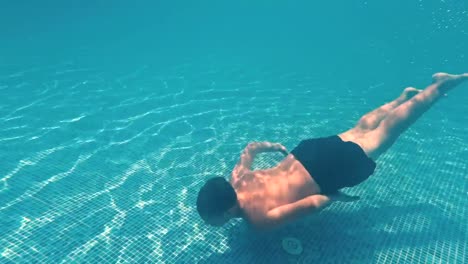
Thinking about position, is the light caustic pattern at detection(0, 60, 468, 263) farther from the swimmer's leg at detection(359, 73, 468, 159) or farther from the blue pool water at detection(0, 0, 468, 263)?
the swimmer's leg at detection(359, 73, 468, 159)

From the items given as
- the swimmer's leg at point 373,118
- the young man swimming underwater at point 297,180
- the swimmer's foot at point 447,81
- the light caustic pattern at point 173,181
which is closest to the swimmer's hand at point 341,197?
the young man swimming underwater at point 297,180

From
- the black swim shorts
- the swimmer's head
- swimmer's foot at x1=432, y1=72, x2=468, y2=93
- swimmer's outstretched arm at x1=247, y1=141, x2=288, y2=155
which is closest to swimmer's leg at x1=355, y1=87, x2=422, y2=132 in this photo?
swimmer's foot at x1=432, y1=72, x2=468, y2=93

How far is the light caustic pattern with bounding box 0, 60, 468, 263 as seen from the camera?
4234mm

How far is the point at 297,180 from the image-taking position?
4.02 meters

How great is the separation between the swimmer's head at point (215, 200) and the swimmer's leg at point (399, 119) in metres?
2.67

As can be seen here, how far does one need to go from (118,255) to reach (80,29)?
81.8ft

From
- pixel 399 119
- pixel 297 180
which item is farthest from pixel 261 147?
pixel 399 119

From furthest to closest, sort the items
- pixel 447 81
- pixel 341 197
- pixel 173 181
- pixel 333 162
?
pixel 447 81
pixel 173 181
pixel 333 162
pixel 341 197

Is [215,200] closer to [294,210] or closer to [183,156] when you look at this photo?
[294,210]

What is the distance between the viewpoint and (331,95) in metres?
12.0

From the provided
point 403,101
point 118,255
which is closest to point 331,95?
point 403,101

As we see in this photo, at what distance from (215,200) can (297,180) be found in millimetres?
1259

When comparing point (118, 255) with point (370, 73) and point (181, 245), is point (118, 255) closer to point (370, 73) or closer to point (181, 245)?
point (181, 245)

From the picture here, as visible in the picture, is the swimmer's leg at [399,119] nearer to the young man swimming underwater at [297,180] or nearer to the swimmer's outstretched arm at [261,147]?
the young man swimming underwater at [297,180]
